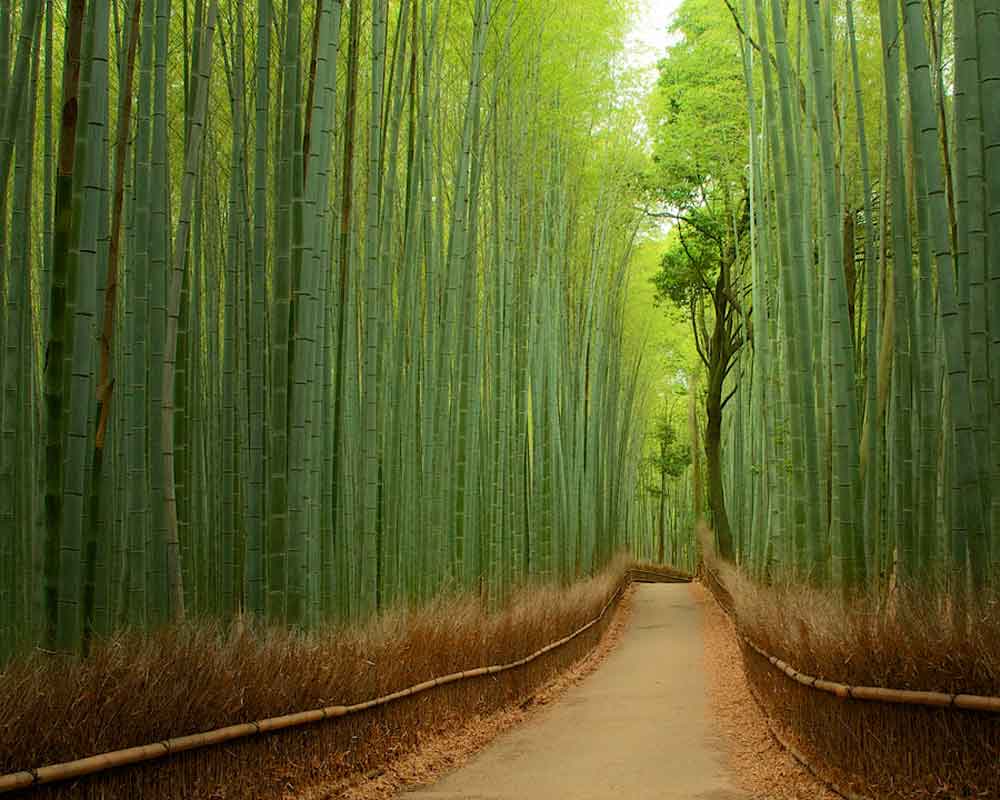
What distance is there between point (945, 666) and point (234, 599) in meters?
2.91

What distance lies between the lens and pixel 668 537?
3619cm

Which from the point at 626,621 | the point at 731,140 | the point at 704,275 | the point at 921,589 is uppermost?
the point at 731,140

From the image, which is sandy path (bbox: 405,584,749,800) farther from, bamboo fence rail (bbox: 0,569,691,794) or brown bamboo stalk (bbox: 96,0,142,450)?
brown bamboo stalk (bbox: 96,0,142,450)

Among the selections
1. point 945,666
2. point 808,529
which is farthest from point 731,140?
point 945,666

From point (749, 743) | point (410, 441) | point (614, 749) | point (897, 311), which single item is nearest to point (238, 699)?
point (614, 749)

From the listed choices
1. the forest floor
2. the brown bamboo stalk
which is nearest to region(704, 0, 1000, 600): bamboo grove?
the forest floor

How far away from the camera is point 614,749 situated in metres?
4.83

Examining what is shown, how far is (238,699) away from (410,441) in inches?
134

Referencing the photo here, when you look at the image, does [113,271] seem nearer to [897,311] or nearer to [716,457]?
[897,311]

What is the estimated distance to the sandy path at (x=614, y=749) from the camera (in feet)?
12.8

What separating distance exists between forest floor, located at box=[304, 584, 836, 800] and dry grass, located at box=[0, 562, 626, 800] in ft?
0.53

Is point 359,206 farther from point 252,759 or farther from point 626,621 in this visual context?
point 626,621

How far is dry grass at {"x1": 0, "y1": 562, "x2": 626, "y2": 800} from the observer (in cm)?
235

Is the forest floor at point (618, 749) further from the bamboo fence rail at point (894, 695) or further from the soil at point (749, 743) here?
the bamboo fence rail at point (894, 695)
